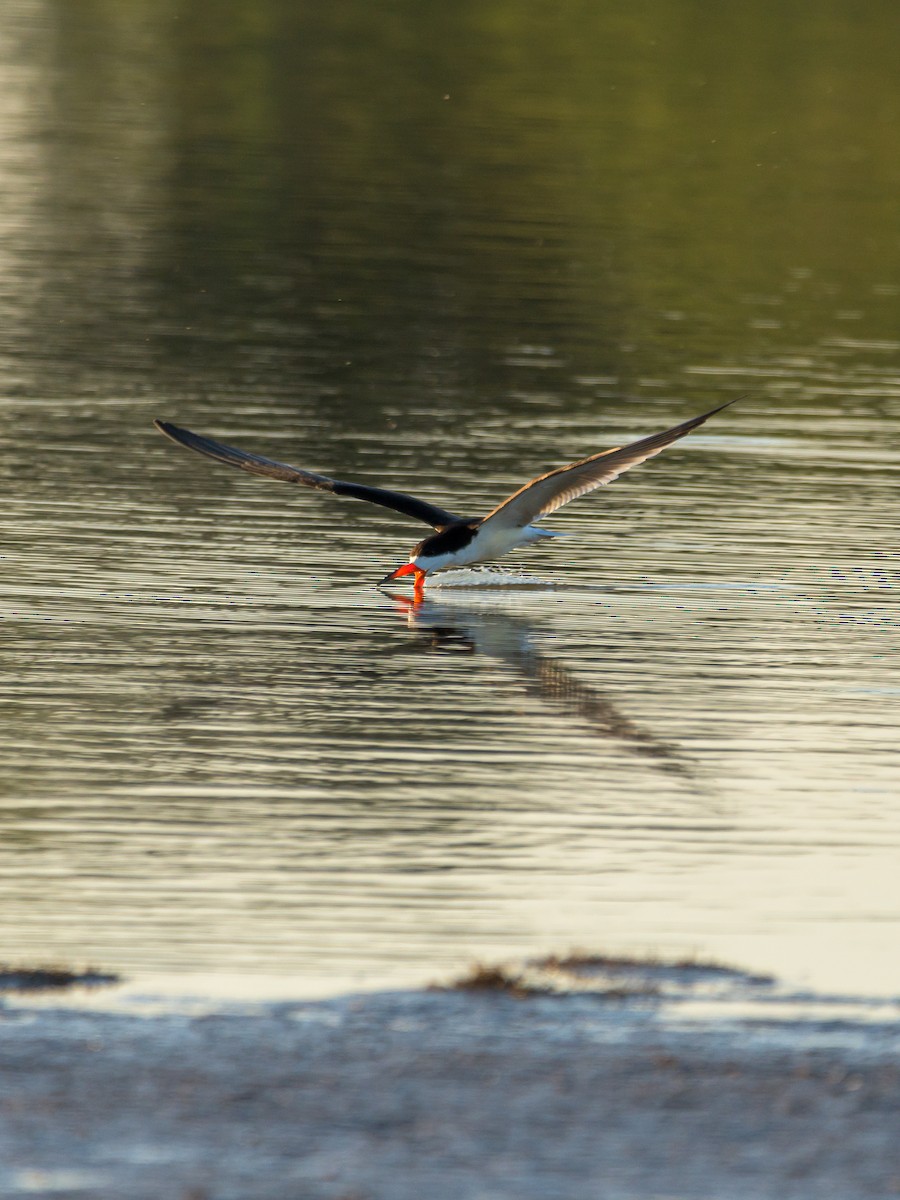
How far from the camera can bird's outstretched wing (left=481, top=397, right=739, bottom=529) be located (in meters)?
15.8

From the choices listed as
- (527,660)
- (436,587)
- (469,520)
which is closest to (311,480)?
(469,520)

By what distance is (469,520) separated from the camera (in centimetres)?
1683

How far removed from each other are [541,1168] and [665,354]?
22225 mm

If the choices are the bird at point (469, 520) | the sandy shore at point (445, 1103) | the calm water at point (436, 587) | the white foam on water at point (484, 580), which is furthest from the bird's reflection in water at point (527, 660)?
the sandy shore at point (445, 1103)

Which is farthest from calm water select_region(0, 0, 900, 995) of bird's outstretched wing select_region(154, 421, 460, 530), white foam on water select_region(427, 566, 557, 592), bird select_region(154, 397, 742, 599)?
bird's outstretched wing select_region(154, 421, 460, 530)

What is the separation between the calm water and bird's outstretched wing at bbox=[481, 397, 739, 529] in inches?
28.2

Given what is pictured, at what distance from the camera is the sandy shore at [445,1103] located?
765 cm

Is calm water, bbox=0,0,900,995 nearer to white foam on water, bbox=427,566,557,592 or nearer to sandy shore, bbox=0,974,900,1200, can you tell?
white foam on water, bbox=427,566,557,592

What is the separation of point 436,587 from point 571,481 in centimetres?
199

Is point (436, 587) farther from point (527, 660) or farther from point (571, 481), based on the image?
point (527, 660)

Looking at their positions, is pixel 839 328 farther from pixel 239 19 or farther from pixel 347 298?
pixel 239 19

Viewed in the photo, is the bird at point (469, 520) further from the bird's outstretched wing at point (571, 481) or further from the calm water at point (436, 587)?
the calm water at point (436, 587)

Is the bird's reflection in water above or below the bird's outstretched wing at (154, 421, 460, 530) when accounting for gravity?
below

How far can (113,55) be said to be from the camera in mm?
66188
